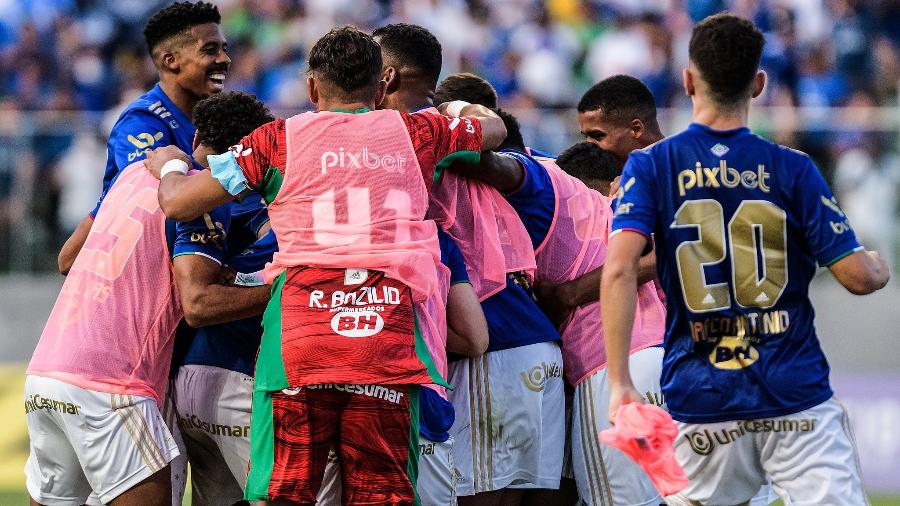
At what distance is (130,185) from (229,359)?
0.88m

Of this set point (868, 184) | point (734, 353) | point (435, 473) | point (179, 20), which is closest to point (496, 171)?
point (435, 473)

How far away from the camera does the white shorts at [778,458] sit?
4.57m

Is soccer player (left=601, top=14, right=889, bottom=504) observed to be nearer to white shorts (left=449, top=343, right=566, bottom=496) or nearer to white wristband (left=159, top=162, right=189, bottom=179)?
white shorts (left=449, top=343, right=566, bottom=496)

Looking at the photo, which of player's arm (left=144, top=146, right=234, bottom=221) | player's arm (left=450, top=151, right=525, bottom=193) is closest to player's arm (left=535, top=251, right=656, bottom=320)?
player's arm (left=450, top=151, right=525, bottom=193)

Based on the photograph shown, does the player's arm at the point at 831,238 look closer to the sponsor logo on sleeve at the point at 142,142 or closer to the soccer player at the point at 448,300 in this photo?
the soccer player at the point at 448,300

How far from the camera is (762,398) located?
463 cm

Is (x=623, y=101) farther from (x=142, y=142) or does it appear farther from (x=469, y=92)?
(x=142, y=142)

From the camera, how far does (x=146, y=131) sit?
A: 259 inches

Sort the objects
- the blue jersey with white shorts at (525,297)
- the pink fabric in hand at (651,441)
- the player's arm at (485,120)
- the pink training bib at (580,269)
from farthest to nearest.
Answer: the pink training bib at (580,269)
the blue jersey with white shorts at (525,297)
the player's arm at (485,120)
the pink fabric in hand at (651,441)

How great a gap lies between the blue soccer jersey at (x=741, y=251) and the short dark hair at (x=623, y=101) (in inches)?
87.2

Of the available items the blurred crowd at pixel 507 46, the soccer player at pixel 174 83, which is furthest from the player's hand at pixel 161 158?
the blurred crowd at pixel 507 46

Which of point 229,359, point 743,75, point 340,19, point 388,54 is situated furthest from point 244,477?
point 340,19

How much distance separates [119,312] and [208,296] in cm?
43

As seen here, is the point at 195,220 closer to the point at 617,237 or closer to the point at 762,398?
the point at 617,237
